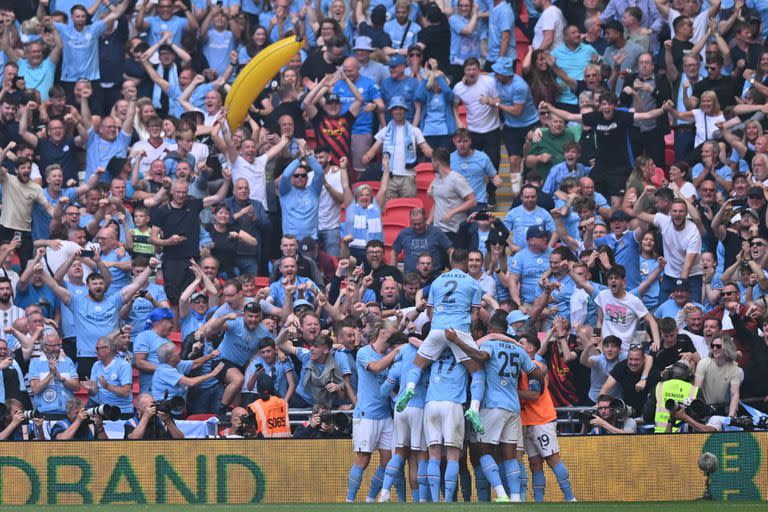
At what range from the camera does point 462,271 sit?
54.5 feet

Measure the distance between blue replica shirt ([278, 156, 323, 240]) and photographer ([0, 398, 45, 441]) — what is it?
4.65 metres

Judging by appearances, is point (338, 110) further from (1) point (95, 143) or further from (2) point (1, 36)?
(2) point (1, 36)

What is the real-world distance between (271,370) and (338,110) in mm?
5483

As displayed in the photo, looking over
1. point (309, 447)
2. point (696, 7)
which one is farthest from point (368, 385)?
point (696, 7)

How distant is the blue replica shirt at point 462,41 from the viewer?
2466 centimetres

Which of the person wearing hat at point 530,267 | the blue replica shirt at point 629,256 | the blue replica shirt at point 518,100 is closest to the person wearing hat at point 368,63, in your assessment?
the blue replica shirt at point 518,100

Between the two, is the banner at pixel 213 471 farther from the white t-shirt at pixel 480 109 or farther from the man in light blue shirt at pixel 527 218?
the white t-shirt at pixel 480 109

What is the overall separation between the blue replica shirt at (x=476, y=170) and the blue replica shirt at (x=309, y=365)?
4291mm

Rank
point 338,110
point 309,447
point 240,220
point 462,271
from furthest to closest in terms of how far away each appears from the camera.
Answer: point 338,110
point 240,220
point 309,447
point 462,271

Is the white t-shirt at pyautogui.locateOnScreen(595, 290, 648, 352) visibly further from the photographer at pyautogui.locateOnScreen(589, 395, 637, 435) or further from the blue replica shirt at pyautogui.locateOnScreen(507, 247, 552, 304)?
the photographer at pyautogui.locateOnScreen(589, 395, 637, 435)

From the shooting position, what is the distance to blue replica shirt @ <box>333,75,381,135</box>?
2350 centimetres

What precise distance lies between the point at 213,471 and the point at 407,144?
22.3ft

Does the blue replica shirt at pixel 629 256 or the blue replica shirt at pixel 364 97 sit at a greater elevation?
the blue replica shirt at pixel 364 97

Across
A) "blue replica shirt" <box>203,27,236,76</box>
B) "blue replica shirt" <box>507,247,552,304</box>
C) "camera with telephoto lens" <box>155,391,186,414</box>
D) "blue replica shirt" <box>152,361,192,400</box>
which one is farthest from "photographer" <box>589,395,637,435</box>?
"blue replica shirt" <box>203,27,236,76</box>
